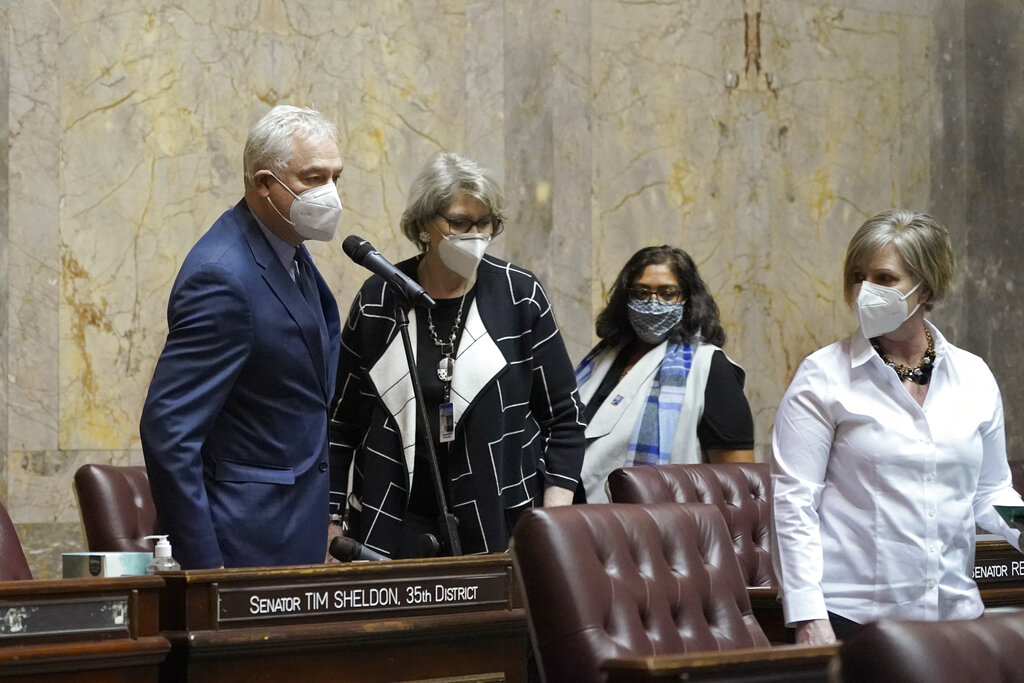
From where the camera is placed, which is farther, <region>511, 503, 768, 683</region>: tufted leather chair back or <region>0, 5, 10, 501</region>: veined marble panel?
<region>0, 5, 10, 501</region>: veined marble panel

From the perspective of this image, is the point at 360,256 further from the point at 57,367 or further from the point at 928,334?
the point at 57,367

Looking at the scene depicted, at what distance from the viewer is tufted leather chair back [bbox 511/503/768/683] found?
2.94m

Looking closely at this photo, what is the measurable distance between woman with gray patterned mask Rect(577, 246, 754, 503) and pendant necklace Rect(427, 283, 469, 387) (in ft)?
4.15

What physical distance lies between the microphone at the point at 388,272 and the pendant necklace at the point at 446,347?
0.37m

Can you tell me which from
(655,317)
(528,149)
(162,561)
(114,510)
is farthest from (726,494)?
(528,149)

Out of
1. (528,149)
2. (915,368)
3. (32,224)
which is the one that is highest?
(528,149)

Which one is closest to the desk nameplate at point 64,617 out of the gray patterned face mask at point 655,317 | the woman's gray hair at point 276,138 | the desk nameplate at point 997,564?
the woman's gray hair at point 276,138

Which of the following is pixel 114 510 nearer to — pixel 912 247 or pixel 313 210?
pixel 313 210

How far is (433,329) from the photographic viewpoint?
3.87 meters

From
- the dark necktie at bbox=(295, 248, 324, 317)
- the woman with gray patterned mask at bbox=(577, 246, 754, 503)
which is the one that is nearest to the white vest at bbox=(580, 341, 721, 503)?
the woman with gray patterned mask at bbox=(577, 246, 754, 503)

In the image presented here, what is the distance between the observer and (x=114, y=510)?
4.50 m

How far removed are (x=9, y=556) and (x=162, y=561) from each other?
0.86 metres

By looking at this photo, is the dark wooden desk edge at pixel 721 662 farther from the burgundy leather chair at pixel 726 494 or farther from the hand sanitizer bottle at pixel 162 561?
the burgundy leather chair at pixel 726 494

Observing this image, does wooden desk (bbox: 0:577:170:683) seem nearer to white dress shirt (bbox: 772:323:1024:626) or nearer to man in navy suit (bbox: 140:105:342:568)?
man in navy suit (bbox: 140:105:342:568)
